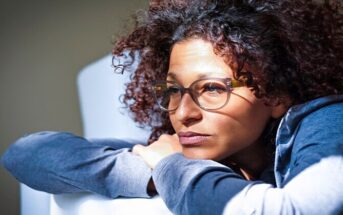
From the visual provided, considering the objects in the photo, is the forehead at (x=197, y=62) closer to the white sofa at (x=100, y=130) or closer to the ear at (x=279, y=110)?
the ear at (x=279, y=110)

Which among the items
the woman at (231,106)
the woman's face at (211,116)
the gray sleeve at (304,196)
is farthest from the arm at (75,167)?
→ the gray sleeve at (304,196)

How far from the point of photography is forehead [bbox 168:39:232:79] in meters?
0.92

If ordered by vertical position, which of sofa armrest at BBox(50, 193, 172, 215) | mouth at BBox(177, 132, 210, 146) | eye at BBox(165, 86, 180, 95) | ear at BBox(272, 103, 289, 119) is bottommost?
sofa armrest at BBox(50, 193, 172, 215)

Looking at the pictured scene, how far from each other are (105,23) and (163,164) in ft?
3.44

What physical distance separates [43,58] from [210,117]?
3.26 feet

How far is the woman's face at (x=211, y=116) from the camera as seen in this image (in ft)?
3.02

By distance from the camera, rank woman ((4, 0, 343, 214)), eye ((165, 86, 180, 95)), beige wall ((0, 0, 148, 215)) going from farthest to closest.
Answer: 1. beige wall ((0, 0, 148, 215))
2. eye ((165, 86, 180, 95))
3. woman ((4, 0, 343, 214))

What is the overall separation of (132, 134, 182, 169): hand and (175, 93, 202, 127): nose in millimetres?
63

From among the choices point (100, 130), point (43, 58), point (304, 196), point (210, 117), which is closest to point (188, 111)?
point (210, 117)

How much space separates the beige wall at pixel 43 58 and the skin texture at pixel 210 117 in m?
0.84

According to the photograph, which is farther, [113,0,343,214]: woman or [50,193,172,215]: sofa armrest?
[50,193,172,215]: sofa armrest

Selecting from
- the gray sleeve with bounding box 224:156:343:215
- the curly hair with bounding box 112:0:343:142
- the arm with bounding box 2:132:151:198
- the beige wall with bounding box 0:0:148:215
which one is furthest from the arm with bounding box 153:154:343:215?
the beige wall with bounding box 0:0:148:215

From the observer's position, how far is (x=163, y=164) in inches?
34.6

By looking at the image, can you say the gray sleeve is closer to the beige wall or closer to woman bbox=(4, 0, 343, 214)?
woman bbox=(4, 0, 343, 214)
